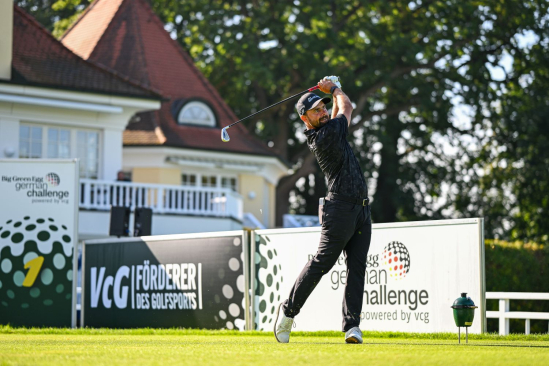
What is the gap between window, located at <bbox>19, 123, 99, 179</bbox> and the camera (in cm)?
2848

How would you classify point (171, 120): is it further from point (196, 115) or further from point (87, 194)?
point (87, 194)

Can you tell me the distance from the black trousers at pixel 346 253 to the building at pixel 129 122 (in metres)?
20.5

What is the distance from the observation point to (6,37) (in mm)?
27312

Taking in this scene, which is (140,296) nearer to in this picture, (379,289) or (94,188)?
(379,289)

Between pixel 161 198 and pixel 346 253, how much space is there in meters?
22.5

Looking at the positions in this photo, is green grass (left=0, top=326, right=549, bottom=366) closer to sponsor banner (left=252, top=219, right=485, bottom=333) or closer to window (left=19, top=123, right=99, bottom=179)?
sponsor banner (left=252, top=219, right=485, bottom=333)

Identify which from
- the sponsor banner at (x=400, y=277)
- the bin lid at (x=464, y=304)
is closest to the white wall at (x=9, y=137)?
the sponsor banner at (x=400, y=277)

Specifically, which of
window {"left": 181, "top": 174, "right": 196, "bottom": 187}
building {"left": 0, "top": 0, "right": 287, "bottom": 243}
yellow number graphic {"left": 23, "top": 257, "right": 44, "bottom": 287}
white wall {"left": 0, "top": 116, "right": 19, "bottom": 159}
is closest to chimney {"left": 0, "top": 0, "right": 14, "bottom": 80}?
building {"left": 0, "top": 0, "right": 287, "bottom": 243}

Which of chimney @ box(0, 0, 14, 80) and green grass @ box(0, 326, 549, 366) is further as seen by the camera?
chimney @ box(0, 0, 14, 80)

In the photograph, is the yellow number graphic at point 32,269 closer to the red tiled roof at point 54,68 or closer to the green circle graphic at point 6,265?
the green circle graphic at point 6,265

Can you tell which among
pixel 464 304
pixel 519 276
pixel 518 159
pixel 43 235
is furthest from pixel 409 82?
pixel 464 304

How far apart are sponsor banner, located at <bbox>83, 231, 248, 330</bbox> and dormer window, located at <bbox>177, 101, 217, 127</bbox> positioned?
21142 millimetres

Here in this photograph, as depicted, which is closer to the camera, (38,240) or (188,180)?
(38,240)

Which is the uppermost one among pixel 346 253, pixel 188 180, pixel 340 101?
pixel 188 180
